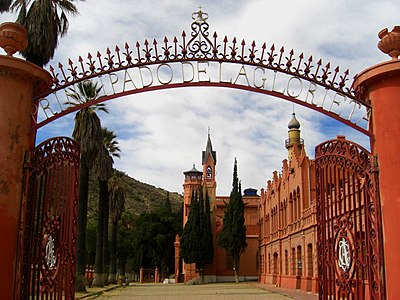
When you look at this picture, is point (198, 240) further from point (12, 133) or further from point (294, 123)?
point (12, 133)

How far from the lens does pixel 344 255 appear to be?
8977 mm

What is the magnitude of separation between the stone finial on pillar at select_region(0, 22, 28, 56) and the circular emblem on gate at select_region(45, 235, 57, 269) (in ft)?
10.6

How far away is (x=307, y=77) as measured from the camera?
9.17 m

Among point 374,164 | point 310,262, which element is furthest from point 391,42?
point 310,262

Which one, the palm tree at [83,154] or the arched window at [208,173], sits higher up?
the arched window at [208,173]

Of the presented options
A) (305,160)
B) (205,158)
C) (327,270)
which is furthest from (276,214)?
(327,270)

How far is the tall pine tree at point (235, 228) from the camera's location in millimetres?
56406

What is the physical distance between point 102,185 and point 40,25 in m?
18.6

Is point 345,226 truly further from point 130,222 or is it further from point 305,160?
point 130,222

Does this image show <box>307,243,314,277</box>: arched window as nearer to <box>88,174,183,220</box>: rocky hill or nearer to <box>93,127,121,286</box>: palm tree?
<box>93,127,121,286</box>: palm tree

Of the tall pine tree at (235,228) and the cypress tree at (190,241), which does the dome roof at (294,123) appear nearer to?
the tall pine tree at (235,228)

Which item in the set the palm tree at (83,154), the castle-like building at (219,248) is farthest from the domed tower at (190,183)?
the palm tree at (83,154)

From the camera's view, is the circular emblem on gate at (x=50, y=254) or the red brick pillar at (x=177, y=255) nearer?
the circular emblem on gate at (x=50, y=254)

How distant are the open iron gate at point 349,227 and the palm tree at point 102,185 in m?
26.1
